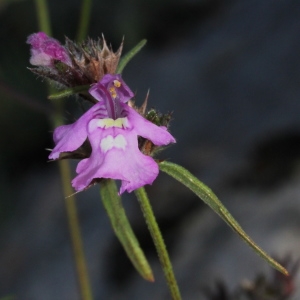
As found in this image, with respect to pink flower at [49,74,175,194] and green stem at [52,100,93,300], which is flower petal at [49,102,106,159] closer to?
pink flower at [49,74,175,194]

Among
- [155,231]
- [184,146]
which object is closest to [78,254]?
[155,231]

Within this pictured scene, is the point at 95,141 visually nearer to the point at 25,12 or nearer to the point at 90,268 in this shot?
the point at 90,268

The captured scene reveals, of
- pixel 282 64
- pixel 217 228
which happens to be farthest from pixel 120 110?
pixel 282 64

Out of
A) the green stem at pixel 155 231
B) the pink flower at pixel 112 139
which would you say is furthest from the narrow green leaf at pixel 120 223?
the pink flower at pixel 112 139

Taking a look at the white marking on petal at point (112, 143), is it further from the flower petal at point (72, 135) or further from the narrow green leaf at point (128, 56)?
the narrow green leaf at point (128, 56)

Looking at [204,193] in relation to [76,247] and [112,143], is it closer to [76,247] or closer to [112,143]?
[112,143]

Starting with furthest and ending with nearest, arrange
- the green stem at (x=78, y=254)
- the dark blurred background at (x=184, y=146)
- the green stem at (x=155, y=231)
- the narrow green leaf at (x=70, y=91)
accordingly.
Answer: the dark blurred background at (x=184, y=146) → the green stem at (x=78, y=254) → the green stem at (x=155, y=231) → the narrow green leaf at (x=70, y=91)
